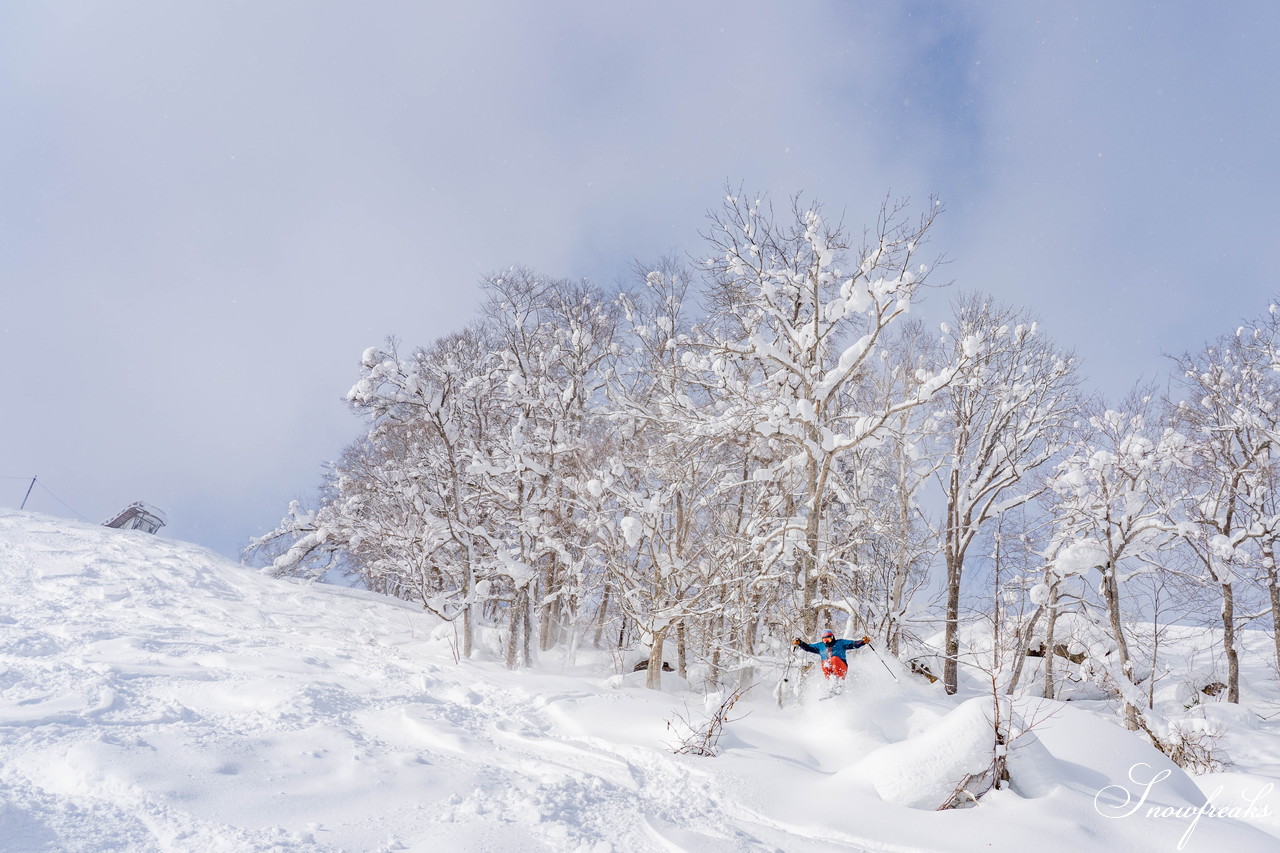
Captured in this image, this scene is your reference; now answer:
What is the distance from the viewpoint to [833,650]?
7406 mm

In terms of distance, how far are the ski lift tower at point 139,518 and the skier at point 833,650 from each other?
25.8m

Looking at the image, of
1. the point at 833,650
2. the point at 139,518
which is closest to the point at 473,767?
the point at 833,650

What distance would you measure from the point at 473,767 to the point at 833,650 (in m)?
4.67

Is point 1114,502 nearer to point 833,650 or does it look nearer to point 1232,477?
point 1232,477

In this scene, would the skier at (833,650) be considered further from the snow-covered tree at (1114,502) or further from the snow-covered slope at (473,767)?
the snow-covered tree at (1114,502)

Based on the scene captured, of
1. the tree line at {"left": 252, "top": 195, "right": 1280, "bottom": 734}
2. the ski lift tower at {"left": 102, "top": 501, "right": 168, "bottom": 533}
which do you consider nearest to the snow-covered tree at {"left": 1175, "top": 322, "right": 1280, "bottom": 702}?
the tree line at {"left": 252, "top": 195, "right": 1280, "bottom": 734}

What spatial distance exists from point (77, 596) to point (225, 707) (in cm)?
770

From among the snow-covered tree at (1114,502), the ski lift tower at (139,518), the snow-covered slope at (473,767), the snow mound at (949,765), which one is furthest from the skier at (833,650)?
the ski lift tower at (139,518)

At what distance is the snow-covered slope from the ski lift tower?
17977 mm

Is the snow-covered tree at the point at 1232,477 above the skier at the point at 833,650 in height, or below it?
above

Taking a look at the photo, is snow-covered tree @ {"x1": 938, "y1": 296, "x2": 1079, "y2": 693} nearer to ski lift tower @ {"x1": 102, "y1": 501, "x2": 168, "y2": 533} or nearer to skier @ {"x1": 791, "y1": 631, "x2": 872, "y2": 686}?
skier @ {"x1": 791, "y1": 631, "x2": 872, "y2": 686}

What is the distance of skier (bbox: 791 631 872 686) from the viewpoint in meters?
7.20

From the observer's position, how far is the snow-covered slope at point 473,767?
11.0ft

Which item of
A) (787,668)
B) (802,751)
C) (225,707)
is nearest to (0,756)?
(225,707)
